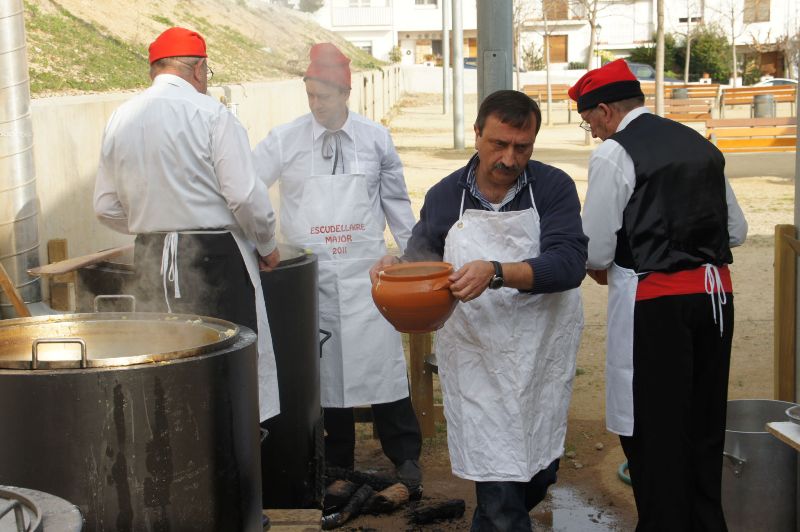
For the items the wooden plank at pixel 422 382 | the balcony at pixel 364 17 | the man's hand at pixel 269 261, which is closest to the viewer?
the man's hand at pixel 269 261

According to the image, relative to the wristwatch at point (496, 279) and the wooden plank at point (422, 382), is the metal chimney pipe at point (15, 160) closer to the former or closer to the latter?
the wooden plank at point (422, 382)

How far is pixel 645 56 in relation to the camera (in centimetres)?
5044

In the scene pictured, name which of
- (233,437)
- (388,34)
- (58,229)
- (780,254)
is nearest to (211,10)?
(58,229)

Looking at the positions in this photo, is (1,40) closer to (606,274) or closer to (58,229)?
(58,229)

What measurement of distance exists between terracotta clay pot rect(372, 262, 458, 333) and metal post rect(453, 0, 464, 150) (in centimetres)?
1913

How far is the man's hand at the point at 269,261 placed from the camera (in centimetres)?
381

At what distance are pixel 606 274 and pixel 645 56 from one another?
49.1 m

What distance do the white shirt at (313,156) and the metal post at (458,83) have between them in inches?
685

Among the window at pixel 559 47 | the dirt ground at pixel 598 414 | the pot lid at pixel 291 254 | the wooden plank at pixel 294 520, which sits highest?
the window at pixel 559 47

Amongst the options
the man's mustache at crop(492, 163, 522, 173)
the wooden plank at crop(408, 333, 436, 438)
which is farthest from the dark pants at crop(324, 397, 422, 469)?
the man's mustache at crop(492, 163, 522, 173)

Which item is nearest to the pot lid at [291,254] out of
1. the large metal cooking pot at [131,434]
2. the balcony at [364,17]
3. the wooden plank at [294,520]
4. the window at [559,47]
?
the wooden plank at [294,520]

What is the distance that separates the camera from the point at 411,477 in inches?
183

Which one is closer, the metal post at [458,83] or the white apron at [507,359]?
the white apron at [507,359]

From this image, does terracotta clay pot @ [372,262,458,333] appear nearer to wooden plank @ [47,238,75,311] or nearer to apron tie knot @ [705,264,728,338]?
apron tie knot @ [705,264,728,338]
